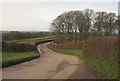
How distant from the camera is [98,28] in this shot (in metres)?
66.0

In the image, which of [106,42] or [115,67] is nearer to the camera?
[115,67]

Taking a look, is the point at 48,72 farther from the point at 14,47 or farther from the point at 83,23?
the point at 83,23

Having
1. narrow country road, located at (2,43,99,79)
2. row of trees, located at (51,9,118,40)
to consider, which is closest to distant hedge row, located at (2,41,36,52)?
narrow country road, located at (2,43,99,79)

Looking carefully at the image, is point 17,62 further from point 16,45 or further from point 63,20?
point 63,20

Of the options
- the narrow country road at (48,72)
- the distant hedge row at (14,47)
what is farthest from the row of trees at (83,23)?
the narrow country road at (48,72)

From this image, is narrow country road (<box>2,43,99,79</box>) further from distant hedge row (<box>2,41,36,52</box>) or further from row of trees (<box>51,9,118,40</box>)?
row of trees (<box>51,9,118,40</box>)

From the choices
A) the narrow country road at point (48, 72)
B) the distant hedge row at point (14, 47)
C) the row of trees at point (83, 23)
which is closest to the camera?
the narrow country road at point (48, 72)

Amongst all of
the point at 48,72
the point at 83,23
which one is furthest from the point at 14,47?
the point at 83,23

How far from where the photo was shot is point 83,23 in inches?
2849

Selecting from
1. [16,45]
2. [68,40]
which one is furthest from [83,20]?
[16,45]

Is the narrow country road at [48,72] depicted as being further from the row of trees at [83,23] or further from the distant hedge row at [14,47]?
the row of trees at [83,23]

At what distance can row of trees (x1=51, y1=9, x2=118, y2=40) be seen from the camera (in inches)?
2598

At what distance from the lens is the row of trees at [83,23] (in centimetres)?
6600

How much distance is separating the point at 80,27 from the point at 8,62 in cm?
5003
